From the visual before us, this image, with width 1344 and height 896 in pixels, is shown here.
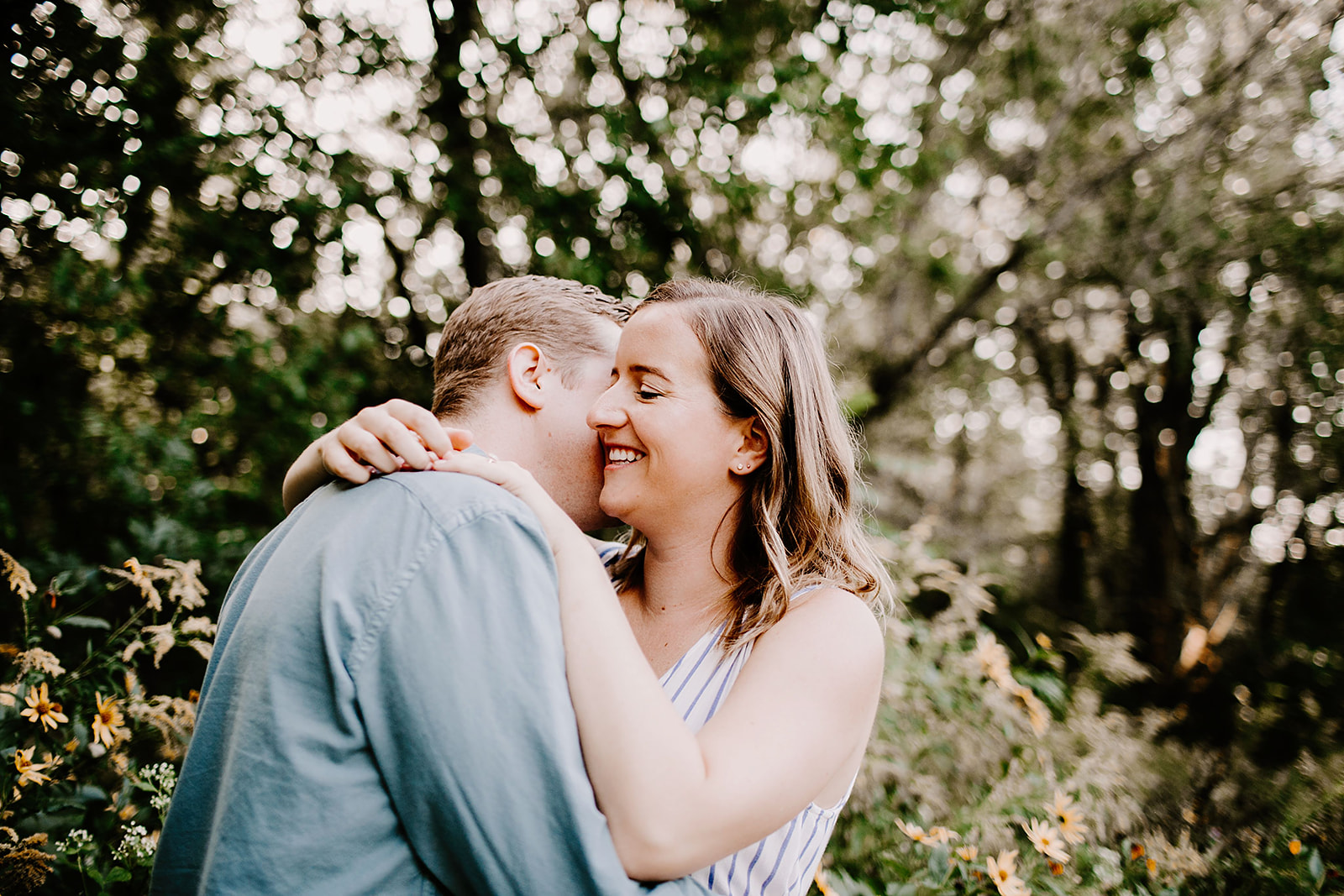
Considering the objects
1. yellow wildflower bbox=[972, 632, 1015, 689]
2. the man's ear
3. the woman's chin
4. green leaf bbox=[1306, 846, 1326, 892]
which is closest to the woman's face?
the woman's chin

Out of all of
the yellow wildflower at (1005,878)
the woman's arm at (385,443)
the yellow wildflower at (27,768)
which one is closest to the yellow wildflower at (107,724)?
the yellow wildflower at (27,768)

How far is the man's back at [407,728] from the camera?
105cm

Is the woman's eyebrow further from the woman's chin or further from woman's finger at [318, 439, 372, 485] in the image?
woman's finger at [318, 439, 372, 485]

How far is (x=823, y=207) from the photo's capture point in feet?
22.6

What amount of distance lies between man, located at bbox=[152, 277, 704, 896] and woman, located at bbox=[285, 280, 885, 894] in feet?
0.26

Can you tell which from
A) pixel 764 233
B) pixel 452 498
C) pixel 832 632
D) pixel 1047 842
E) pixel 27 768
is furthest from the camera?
pixel 764 233

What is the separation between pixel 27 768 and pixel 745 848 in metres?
1.63

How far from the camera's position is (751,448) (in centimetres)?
186

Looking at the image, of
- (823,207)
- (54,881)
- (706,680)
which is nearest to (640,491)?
(706,680)

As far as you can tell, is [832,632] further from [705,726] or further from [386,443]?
[386,443]

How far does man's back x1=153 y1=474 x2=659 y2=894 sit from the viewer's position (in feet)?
3.46

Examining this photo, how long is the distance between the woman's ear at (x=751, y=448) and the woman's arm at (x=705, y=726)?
434 millimetres

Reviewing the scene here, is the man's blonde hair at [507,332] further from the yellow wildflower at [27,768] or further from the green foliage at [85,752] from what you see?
the yellow wildflower at [27,768]

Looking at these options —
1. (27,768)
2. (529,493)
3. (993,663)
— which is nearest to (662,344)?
(529,493)
